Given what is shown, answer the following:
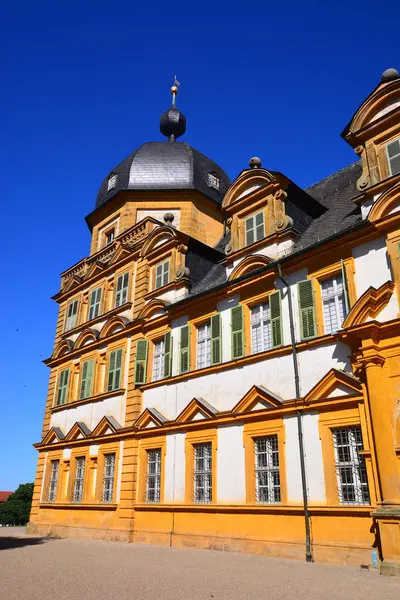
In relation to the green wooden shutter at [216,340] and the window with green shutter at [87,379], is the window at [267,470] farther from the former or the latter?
the window with green shutter at [87,379]

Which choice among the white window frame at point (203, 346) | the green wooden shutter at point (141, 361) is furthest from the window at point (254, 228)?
the green wooden shutter at point (141, 361)

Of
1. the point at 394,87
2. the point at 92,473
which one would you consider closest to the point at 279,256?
the point at 394,87

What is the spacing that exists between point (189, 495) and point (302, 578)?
22.4 ft

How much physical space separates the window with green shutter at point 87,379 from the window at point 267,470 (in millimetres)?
9933

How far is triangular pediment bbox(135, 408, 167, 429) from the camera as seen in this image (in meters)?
17.9

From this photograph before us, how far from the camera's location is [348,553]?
1166 centimetres

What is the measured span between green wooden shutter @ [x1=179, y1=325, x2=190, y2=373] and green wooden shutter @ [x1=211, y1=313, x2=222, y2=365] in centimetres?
123

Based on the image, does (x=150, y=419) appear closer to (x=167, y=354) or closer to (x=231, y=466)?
(x=167, y=354)

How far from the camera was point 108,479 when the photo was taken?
19750 mm

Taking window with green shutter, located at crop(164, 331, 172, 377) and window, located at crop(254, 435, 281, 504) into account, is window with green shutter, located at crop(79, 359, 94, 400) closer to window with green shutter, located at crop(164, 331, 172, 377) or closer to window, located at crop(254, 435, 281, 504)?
window with green shutter, located at crop(164, 331, 172, 377)

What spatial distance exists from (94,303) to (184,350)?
788 cm

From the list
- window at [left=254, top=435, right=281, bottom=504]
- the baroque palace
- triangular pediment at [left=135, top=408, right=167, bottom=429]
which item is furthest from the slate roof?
window at [left=254, top=435, right=281, bottom=504]

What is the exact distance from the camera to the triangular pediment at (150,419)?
1792cm

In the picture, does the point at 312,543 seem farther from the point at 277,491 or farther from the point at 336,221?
the point at 336,221
